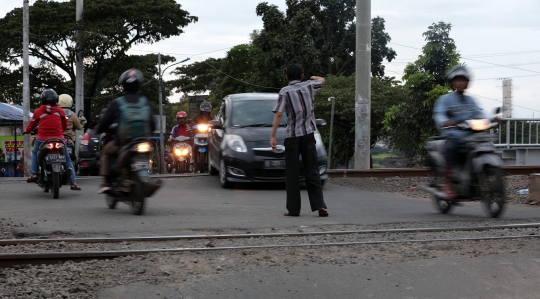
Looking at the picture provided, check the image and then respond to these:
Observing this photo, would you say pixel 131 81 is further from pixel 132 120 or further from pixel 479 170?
pixel 479 170

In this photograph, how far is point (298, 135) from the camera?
851 centimetres

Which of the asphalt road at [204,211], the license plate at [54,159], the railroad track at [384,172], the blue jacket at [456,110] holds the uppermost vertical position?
the blue jacket at [456,110]

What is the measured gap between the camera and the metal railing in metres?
20.4

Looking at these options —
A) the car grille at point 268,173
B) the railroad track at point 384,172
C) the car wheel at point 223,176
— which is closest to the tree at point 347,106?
the railroad track at point 384,172

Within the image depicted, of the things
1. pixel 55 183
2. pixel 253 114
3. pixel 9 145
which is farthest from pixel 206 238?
pixel 9 145

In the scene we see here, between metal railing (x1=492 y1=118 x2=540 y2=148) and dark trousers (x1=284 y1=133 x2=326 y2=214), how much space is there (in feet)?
42.7

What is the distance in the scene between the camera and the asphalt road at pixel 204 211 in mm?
7598

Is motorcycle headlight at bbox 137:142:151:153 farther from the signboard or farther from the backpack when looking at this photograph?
the signboard

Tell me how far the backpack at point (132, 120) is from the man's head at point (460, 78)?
345 centimetres

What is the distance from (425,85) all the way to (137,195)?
29.5m

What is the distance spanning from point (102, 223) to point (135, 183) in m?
0.90

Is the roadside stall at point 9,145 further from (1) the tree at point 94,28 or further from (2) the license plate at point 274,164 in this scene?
(2) the license plate at point 274,164

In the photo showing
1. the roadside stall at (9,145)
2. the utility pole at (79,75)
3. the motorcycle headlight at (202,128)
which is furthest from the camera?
the utility pole at (79,75)

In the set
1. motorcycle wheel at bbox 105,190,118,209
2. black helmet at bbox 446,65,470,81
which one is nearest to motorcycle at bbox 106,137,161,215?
motorcycle wheel at bbox 105,190,118,209
